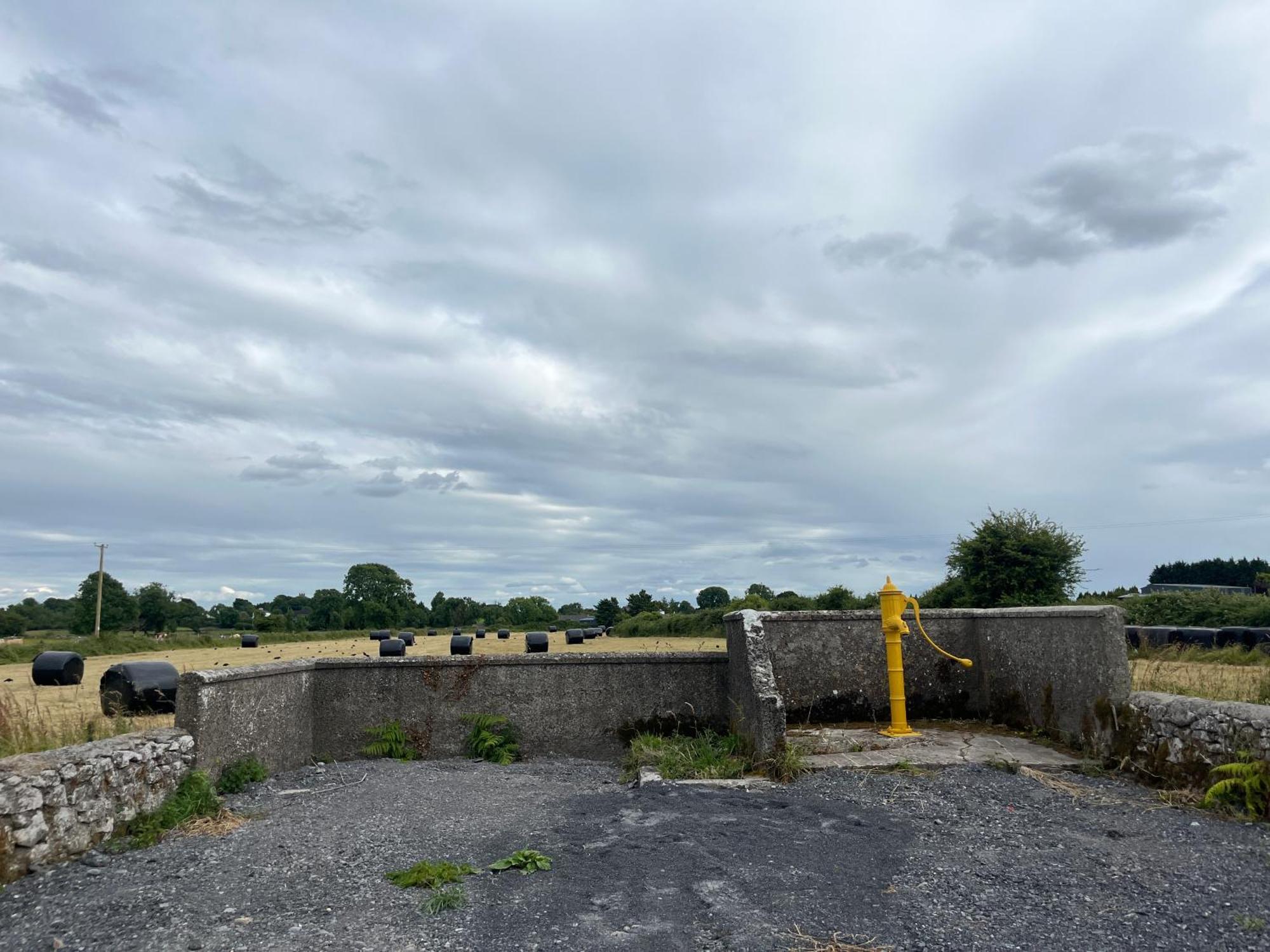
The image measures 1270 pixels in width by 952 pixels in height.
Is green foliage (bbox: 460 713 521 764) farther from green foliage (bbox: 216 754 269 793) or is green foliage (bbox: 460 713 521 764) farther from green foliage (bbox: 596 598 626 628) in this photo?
green foliage (bbox: 596 598 626 628)

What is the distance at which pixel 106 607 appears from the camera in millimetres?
64562

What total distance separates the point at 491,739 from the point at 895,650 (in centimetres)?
438

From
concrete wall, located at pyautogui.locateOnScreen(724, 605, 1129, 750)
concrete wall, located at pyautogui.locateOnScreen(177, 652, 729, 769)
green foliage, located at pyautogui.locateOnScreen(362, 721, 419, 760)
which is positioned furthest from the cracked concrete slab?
green foliage, located at pyautogui.locateOnScreen(362, 721, 419, 760)

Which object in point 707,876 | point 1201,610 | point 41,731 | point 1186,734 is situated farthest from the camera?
point 1201,610

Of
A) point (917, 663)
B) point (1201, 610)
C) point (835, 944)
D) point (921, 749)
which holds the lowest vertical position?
point (835, 944)

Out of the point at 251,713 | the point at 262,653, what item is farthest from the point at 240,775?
the point at 262,653

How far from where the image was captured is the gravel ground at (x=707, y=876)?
14.4 ft

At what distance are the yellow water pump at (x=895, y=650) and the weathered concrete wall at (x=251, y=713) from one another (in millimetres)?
6146

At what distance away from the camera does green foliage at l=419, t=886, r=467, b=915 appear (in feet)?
15.4

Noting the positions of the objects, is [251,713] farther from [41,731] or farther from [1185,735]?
[1185,735]

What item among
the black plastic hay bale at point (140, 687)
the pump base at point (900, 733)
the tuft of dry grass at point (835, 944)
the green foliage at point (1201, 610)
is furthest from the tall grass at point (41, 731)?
the green foliage at point (1201, 610)

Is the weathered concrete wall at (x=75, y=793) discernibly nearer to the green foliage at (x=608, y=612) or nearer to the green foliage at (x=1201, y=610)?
the green foliage at (x=1201, y=610)

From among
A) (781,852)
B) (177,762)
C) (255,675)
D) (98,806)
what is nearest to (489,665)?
(255,675)

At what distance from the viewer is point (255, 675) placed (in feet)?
27.8
